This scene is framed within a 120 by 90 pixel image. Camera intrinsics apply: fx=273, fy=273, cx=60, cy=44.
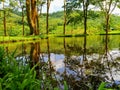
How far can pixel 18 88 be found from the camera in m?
5.43

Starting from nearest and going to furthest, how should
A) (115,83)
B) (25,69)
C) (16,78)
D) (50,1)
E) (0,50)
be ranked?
(16,78)
(25,69)
(115,83)
(0,50)
(50,1)

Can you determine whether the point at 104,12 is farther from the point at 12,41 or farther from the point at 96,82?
the point at 96,82

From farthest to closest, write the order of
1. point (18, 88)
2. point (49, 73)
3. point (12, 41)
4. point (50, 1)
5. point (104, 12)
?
point (104, 12)
point (50, 1)
point (12, 41)
point (49, 73)
point (18, 88)

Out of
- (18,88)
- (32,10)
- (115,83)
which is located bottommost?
(115,83)

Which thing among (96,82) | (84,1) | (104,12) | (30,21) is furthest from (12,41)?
(104,12)

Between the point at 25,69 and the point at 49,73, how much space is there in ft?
10.9

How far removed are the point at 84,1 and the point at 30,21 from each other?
927 inches

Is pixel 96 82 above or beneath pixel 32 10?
beneath

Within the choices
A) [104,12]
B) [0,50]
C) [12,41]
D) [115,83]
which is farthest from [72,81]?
[104,12]

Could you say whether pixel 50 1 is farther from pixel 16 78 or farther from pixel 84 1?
pixel 16 78

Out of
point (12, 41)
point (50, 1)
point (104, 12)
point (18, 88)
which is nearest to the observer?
point (18, 88)

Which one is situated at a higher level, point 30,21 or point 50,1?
point 50,1

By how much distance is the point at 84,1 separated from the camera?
59.0 metres

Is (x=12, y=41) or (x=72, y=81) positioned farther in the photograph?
(x=12, y=41)
